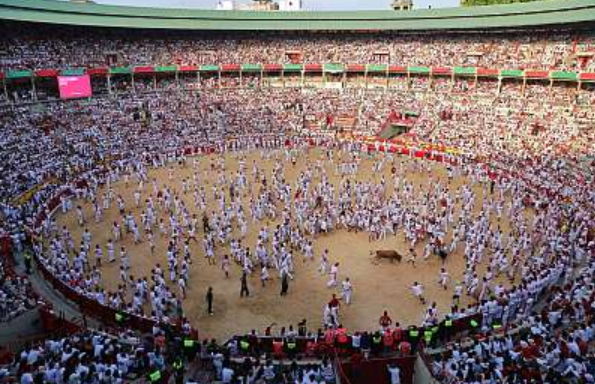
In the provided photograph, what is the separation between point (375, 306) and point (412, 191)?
13.2m

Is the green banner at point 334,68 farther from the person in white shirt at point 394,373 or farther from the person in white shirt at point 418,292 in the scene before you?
the person in white shirt at point 394,373

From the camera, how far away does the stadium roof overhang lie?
40.6m

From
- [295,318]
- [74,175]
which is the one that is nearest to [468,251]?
[295,318]

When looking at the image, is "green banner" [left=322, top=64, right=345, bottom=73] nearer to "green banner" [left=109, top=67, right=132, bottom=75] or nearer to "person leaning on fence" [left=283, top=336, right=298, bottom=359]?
"green banner" [left=109, top=67, right=132, bottom=75]

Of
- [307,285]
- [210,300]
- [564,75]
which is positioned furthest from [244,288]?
[564,75]

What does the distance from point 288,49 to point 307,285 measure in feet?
135

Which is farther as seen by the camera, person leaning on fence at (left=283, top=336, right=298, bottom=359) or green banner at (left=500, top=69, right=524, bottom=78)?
green banner at (left=500, top=69, right=524, bottom=78)

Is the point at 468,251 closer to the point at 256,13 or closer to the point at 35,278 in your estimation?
the point at 35,278

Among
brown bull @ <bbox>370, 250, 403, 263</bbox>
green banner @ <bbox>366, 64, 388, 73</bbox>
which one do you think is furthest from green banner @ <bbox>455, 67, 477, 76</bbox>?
brown bull @ <bbox>370, 250, 403, 263</bbox>

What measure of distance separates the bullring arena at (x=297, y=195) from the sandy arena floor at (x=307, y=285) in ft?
0.33

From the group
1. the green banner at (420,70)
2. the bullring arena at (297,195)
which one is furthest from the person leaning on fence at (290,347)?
the green banner at (420,70)

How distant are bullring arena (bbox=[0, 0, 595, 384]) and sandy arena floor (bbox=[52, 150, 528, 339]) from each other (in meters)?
0.10

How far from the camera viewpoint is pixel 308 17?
54281 mm

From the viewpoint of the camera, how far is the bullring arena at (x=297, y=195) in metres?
14.2
